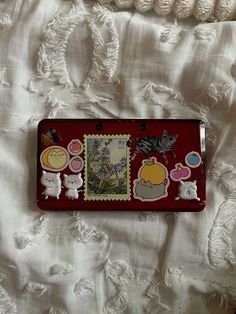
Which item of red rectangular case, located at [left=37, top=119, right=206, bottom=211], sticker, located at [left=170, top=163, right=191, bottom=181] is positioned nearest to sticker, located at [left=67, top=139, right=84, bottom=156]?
red rectangular case, located at [left=37, top=119, right=206, bottom=211]

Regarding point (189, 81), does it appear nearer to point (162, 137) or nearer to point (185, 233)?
point (162, 137)

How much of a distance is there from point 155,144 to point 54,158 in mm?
143

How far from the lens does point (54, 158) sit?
2.40 ft

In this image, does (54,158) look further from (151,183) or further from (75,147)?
(151,183)

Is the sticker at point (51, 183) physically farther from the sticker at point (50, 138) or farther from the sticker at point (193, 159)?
the sticker at point (193, 159)

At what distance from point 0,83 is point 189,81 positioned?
28 centimetres

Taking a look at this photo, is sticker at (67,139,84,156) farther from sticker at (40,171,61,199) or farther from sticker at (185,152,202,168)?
sticker at (185,152,202,168)

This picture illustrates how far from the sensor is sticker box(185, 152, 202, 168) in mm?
725

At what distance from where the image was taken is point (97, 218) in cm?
73

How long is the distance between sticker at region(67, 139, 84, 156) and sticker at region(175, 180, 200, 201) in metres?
0.15

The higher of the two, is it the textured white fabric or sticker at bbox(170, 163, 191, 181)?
the textured white fabric

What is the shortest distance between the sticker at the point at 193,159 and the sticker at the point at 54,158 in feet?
0.55

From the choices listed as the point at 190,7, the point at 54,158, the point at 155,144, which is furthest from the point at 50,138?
the point at 190,7

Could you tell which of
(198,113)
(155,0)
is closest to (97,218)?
(198,113)
